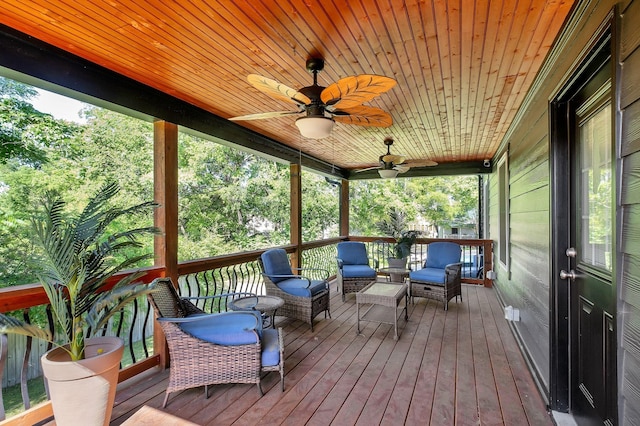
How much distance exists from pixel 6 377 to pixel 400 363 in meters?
5.95

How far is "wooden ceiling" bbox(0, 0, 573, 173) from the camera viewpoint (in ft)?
5.74

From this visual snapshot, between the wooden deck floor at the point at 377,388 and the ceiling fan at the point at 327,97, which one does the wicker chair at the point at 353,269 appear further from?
the ceiling fan at the point at 327,97

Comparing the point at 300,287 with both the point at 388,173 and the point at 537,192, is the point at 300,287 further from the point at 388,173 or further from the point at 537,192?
the point at 537,192

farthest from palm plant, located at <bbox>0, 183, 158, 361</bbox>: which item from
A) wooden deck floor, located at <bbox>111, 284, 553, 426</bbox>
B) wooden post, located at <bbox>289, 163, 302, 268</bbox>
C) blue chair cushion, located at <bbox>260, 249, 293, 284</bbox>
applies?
A: wooden post, located at <bbox>289, 163, 302, 268</bbox>

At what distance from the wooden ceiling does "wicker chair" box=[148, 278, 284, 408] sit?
5.49 feet

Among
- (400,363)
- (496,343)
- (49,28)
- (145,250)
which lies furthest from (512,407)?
(145,250)

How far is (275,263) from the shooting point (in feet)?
13.5

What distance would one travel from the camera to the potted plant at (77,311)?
170cm

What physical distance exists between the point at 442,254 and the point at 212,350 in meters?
4.11

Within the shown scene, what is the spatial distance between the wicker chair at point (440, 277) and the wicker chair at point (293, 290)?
1.56 metres

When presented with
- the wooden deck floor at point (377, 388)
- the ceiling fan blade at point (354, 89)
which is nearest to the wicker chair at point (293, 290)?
the wooden deck floor at point (377, 388)

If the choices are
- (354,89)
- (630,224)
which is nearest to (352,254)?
(354,89)

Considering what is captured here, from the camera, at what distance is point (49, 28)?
195cm

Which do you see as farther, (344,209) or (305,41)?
(344,209)
